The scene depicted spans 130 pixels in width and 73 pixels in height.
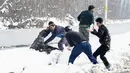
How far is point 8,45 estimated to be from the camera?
17.0 meters

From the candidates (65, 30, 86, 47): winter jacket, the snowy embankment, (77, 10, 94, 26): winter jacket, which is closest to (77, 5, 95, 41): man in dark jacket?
(77, 10, 94, 26): winter jacket

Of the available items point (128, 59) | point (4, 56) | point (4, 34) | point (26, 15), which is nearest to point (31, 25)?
point (26, 15)

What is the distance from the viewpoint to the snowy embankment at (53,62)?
11180 mm

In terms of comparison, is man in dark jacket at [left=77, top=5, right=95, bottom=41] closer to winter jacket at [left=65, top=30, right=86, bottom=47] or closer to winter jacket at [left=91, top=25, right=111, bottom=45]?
winter jacket at [left=91, top=25, right=111, bottom=45]

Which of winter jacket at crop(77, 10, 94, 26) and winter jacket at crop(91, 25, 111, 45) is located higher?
winter jacket at crop(77, 10, 94, 26)

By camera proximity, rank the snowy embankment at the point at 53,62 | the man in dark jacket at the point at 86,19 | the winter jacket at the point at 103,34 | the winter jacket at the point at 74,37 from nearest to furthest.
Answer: the winter jacket at the point at 74,37 < the snowy embankment at the point at 53,62 < the winter jacket at the point at 103,34 < the man in dark jacket at the point at 86,19

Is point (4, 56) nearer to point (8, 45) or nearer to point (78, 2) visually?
point (8, 45)

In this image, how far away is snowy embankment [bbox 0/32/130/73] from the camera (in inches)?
440

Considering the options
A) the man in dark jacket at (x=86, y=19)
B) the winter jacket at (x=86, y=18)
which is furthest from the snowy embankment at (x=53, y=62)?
the winter jacket at (x=86, y=18)

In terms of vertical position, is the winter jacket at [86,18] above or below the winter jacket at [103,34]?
above

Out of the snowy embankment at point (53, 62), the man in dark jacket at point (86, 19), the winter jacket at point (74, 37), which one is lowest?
the snowy embankment at point (53, 62)

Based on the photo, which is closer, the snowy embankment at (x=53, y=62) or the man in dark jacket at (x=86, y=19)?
the snowy embankment at (x=53, y=62)

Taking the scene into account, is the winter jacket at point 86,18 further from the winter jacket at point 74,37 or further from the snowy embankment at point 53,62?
the winter jacket at point 74,37

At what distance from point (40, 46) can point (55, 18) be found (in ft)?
49.0
